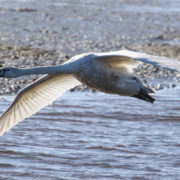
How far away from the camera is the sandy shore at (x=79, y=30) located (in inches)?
602

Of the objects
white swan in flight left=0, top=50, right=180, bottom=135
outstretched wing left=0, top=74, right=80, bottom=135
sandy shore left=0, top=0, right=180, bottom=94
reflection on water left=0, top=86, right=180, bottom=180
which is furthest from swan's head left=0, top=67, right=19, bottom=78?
sandy shore left=0, top=0, right=180, bottom=94

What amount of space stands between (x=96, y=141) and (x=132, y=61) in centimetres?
206

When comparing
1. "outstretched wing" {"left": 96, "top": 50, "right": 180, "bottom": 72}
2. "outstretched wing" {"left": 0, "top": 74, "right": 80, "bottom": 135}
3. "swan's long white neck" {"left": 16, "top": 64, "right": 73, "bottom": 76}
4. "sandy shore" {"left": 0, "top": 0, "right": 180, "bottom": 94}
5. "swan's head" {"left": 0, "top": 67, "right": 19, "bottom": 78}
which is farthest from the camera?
"sandy shore" {"left": 0, "top": 0, "right": 180, "bottom": 94}

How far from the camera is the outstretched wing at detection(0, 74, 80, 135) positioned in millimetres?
8945

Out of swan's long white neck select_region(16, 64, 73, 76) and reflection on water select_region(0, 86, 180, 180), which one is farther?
reflection on water select_region(0, 86, 180, 180)

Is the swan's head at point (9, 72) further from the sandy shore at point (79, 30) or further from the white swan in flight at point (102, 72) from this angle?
the sandy shore at point (79, 30)

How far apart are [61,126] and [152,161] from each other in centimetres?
220

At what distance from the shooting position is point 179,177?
852 centimetres

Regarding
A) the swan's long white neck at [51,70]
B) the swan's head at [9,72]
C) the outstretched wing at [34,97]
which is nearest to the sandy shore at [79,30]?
the outstretched wing at [34,97]

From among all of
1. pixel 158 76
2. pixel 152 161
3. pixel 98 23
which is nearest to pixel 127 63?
pixel 152 161

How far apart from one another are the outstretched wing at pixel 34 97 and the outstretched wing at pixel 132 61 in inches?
51.4

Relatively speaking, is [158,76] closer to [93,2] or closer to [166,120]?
[166,120]

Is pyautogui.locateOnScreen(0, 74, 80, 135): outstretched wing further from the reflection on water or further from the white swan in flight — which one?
the reflection on water

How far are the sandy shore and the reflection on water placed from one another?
5.23ft
